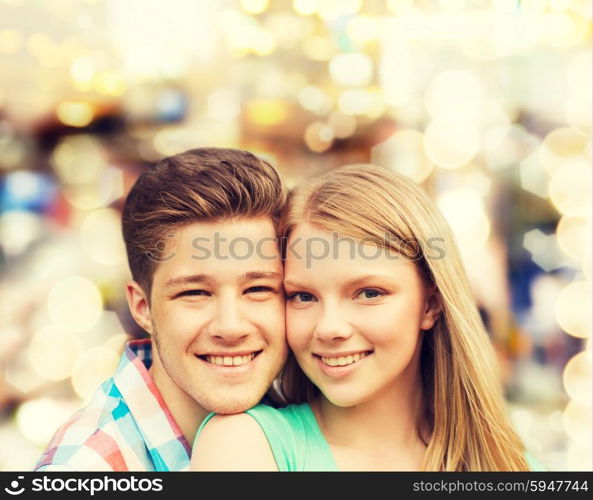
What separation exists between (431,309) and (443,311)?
2 cm

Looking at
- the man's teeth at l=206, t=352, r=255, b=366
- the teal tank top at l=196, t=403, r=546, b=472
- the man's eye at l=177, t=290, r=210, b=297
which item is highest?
the man's eye at l=177, t=290, r=210, b=297

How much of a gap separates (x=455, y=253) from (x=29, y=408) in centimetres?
154

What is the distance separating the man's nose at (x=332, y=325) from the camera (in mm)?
1106

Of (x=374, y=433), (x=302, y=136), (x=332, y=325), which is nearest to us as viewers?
(x=332, y=325)

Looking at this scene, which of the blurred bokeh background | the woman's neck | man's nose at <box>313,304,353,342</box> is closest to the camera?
man's nose at <box>313,304,353,342</box>

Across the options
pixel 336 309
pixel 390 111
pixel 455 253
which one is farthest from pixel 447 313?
pixel 390 111

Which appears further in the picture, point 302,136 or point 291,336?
point 302,136

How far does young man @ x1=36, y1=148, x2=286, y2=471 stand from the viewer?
1.16 meters

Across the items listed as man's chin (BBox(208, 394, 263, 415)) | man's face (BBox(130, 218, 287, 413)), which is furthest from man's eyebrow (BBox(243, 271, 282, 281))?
man's chin (BBox(208, 394, 263, 415))

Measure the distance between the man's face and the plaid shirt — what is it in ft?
0.29

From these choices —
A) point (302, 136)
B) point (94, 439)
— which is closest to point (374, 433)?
point (94, 439)

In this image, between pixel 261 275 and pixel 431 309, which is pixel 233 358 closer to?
pixel 261 275

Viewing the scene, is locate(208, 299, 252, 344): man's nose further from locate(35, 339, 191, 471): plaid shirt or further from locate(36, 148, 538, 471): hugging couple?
locate(35, 339, 191, 471): plaid shirt

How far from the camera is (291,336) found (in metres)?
1.17
